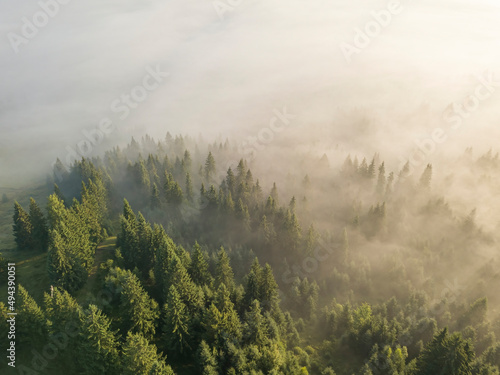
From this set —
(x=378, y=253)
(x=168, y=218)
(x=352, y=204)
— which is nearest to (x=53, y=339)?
(x=168, y=218)

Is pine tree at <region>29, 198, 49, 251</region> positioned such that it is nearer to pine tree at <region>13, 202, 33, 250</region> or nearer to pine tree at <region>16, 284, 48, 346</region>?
pine tree at <region>13, 202, 33, 250</region>

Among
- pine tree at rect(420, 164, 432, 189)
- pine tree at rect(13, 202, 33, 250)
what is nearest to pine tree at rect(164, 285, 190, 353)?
pine tree at rect(13, 202, 33, 250)

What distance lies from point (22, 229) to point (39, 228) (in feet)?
21.1

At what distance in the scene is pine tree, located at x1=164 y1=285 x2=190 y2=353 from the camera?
58125 mm

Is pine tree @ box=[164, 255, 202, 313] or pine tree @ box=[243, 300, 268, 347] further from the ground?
pine tree @ box=[164, 255, 202, 313]

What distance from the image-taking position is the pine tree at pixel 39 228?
325 feet

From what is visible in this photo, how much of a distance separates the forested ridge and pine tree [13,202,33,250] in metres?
0.47

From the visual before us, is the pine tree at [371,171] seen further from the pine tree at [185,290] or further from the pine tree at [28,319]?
the pine tree at [28,319]

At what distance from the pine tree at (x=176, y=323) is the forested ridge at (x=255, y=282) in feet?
1.19

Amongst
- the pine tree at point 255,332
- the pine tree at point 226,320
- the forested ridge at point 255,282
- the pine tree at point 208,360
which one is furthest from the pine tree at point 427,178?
the pine tree at point 208,360

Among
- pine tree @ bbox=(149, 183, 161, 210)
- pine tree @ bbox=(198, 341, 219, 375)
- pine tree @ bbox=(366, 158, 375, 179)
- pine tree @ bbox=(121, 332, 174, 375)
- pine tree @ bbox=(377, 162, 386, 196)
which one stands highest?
pine tree @ bbox=(121, 332, 174, 375)

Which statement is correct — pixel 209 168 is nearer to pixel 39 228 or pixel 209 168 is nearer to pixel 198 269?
pixel 39 228

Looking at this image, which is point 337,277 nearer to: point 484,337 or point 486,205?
point 484,337

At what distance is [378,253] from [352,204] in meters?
40.7
